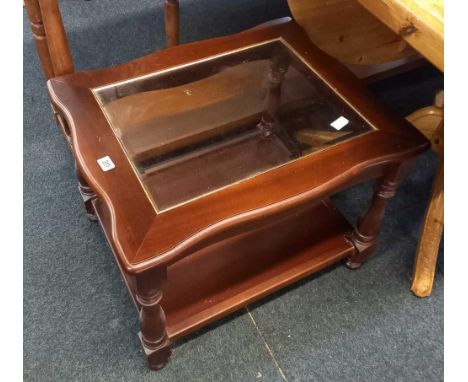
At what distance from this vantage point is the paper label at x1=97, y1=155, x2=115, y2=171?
681 millimetres

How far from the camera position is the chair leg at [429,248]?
0.93m

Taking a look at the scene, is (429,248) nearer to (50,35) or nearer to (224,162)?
(224,162)

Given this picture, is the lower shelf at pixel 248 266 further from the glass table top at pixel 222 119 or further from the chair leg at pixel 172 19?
the chair leg at pixel 172 19

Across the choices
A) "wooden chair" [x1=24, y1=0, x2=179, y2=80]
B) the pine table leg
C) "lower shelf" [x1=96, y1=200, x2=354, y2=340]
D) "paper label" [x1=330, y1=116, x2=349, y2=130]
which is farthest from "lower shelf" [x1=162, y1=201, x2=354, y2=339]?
"wooden chair" [x1=24, y1=0, x2=179, y2=80]

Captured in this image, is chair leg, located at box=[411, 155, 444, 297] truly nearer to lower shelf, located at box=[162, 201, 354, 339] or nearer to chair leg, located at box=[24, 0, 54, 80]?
lower shelf, located at box=[162, 201, 354, 339]

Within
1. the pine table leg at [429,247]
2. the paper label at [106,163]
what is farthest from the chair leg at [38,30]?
the pine table leg at [429,247]

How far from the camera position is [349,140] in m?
0.76

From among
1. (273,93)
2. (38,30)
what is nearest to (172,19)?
(38,30)

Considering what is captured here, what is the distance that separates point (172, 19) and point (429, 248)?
82cm

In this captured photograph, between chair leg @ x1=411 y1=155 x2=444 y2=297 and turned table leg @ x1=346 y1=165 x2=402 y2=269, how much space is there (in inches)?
3.9

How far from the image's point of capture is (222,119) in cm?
82

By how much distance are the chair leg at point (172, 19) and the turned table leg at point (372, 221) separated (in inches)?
26.6

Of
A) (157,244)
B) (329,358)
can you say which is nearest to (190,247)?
(157,244)

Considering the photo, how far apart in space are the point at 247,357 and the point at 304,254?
23cm
